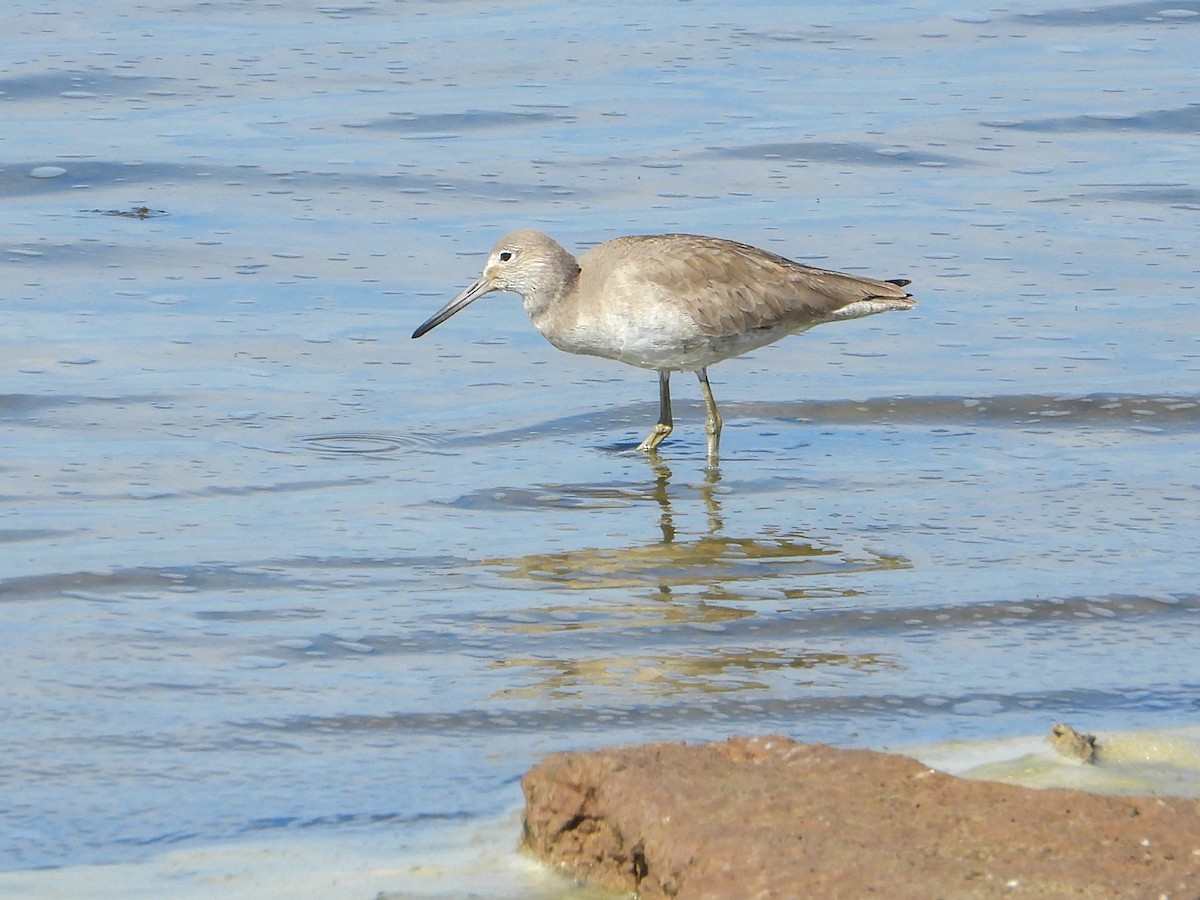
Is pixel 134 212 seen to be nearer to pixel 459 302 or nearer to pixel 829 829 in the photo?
pixel 459 302

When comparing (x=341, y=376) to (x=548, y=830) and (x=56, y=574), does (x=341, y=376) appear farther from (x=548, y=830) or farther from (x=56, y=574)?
(x=548, y=830)

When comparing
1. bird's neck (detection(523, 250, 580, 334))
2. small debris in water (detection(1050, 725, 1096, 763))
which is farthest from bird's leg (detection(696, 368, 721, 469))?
small debris in water (detection(1050, 725, 1096, 763))

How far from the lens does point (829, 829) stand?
3.72 m

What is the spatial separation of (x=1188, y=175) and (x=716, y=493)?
592 cm

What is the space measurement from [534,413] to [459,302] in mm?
755

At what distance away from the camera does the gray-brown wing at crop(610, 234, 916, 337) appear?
27.6 ft

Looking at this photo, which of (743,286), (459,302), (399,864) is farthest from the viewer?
(459,302)

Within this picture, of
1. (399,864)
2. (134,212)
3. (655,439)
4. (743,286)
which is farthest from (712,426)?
(134,212)

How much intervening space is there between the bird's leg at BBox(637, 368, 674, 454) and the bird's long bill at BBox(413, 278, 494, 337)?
917 mm

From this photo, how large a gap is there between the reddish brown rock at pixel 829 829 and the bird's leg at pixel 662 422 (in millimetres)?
4224

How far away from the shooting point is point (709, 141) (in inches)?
514

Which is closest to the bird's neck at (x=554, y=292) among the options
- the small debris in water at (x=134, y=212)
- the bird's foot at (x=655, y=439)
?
the bird's foot at (x=655, y=439)

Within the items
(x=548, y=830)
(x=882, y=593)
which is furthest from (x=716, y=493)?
(x=548, y=830)

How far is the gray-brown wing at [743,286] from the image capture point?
27.6 ft
